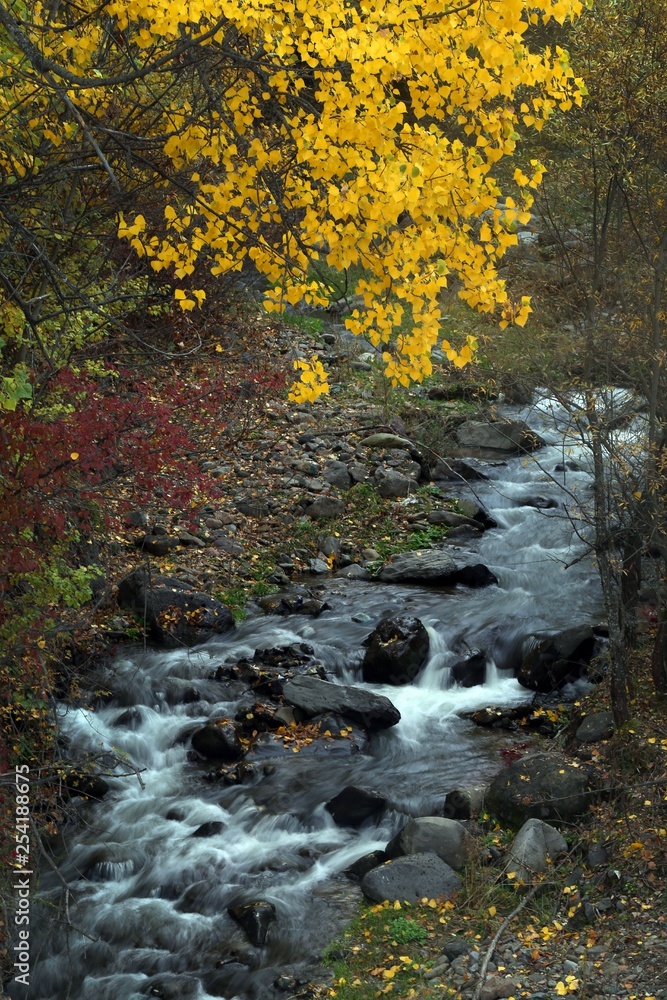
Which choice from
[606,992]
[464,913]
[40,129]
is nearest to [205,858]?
[464,913]

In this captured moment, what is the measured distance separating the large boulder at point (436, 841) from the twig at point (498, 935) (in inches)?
24.9

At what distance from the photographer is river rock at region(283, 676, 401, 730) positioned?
8453mm

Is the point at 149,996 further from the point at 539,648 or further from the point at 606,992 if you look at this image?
the point at 539,648

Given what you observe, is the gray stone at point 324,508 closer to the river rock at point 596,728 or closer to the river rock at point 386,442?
the river rock at point 386,442

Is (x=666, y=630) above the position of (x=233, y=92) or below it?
below

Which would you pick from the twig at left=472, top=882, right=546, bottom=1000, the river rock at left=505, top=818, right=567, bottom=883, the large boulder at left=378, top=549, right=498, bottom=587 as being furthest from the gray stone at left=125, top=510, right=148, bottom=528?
the twig at left=472, top=882, right=546, bottom=1000

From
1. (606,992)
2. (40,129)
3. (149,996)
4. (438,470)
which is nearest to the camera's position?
(606,992)

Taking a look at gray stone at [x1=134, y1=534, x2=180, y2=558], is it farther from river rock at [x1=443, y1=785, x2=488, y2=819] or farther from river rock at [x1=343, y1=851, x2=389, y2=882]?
river rock at [x1=343, y1=851, x2=389, y2=882]

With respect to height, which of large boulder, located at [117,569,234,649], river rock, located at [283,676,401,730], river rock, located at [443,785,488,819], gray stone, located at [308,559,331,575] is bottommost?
river rock, located at [443,785,488,819]

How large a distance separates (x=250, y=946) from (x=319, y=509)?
7.12 meters

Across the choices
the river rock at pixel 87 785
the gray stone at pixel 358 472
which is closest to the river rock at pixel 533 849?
the river rock at pixel 87 785

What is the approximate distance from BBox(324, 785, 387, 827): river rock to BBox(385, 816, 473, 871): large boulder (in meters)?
0.65

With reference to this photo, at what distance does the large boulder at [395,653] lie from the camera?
368 inches

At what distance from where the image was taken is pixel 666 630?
7.26m
